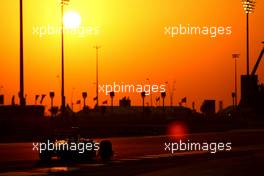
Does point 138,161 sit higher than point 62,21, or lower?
lower

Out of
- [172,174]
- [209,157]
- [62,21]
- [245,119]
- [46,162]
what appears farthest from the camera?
[245,119]

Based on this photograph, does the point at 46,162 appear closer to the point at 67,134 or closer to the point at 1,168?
the point at 67,134

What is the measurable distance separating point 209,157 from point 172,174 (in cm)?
1371

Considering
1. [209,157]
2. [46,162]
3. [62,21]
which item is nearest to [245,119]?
[62,21]

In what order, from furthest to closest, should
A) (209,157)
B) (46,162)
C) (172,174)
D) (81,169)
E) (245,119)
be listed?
(245,119) < (209,157) < (46,162) < (81,169) < (172,174)

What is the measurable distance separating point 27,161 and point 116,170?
763 cm

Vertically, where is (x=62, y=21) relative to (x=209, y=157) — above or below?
above

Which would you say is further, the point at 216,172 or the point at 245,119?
the point at 245,119

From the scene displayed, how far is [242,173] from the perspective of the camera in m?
34.2

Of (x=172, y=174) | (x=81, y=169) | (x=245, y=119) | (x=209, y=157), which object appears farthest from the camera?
(x=245, y=119)

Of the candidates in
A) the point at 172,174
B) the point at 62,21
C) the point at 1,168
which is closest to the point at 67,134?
the point at 1,168

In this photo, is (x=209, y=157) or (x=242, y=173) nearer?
(x=242, y=173)

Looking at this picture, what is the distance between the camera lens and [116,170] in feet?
115

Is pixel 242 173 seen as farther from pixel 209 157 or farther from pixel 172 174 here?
pixel 209 157
